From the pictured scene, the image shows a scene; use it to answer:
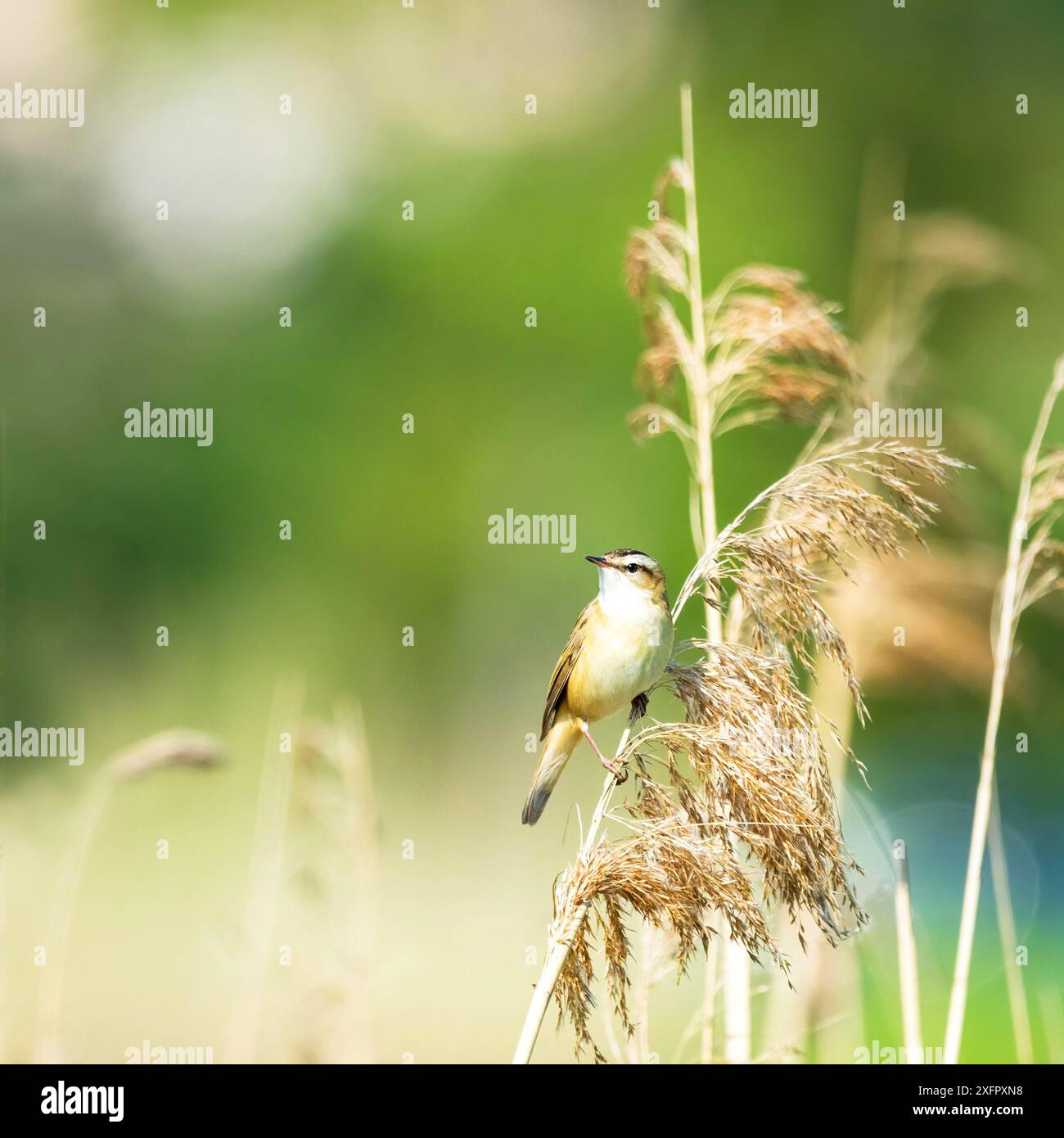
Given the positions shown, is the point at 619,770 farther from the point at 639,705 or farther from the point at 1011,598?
the point at 1011,598

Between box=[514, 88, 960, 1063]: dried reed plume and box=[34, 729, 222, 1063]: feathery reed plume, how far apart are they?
1.50 m

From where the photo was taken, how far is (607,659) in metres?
3.02

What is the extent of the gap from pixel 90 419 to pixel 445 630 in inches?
170

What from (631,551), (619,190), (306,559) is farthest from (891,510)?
(619,190)

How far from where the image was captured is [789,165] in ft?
37.4

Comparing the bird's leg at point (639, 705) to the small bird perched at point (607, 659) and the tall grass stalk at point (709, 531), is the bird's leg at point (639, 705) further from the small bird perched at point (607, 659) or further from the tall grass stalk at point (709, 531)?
the tall grass stalk at point (709, 531)

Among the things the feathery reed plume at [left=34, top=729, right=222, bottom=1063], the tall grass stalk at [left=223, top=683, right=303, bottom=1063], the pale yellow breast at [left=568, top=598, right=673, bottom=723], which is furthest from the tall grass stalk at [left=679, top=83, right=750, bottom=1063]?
the feathery reed plume at [left=34, top=729, right=222, bottom=1063]

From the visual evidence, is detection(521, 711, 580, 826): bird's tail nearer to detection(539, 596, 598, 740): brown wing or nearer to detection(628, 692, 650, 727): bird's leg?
detection(539, 596, 598, 740): brown wing

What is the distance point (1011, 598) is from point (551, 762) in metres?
1.26

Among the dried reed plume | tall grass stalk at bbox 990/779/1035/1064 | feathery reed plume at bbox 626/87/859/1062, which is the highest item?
feathery reed plume at bbox 626/87/859/1062

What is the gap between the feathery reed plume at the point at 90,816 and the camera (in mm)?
3139

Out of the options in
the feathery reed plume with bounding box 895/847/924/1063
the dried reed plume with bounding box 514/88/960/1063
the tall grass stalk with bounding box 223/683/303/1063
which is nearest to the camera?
the dried reed plume with bounding box 514/88/960/1063

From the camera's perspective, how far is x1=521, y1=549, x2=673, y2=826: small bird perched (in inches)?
115

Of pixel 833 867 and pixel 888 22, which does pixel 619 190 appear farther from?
pixel 833 867
